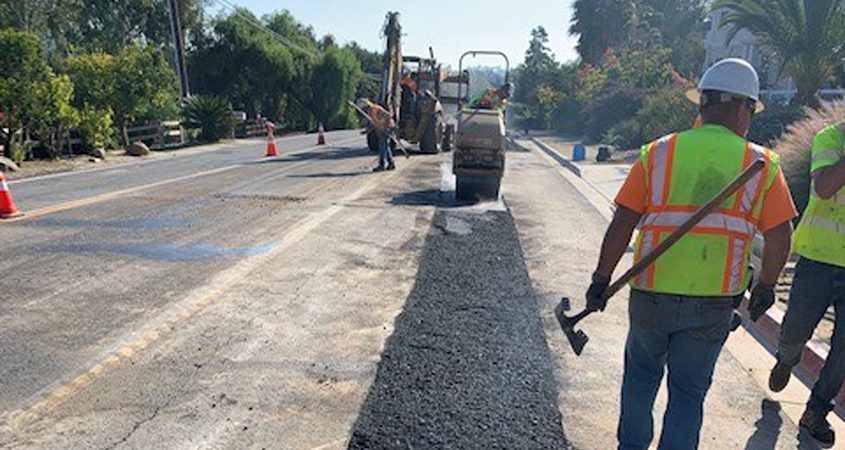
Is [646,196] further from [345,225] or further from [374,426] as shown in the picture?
[345,225]

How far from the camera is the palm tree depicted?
15727mm

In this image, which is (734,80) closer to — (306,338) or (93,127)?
(306,338)

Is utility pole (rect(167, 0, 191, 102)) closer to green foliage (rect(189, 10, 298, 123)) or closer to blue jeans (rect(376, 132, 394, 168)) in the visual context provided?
green foliage (rect(189, 10, 298, 123))

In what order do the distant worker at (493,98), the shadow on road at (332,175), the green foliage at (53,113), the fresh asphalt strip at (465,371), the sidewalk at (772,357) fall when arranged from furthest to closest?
the green foliage at (53,113), the distant worker at (493,98), the shadow on road at (332,175), the sidewalk at (772,357), the fresh asphalt strip at (465,371)

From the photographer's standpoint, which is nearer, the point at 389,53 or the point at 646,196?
the point at 646,196

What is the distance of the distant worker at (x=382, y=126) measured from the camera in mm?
13094

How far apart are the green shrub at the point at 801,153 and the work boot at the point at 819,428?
17.0 feet

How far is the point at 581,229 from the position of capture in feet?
29.2

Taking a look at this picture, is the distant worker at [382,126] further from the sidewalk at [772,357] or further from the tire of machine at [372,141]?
the sidewalk at [772,357]

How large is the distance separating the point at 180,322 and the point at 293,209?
15.7ft

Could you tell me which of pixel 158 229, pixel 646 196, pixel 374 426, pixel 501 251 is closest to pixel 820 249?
pixel 646 196

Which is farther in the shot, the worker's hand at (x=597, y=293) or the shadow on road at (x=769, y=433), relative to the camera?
the shadow on road at (x=769, y=433)

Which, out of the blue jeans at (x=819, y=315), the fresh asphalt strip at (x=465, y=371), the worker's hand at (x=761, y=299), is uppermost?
the worker's hand at (x=761, y=299)

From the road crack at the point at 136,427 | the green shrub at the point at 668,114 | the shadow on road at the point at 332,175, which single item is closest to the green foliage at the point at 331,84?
the green shrub at the point at 668,114
